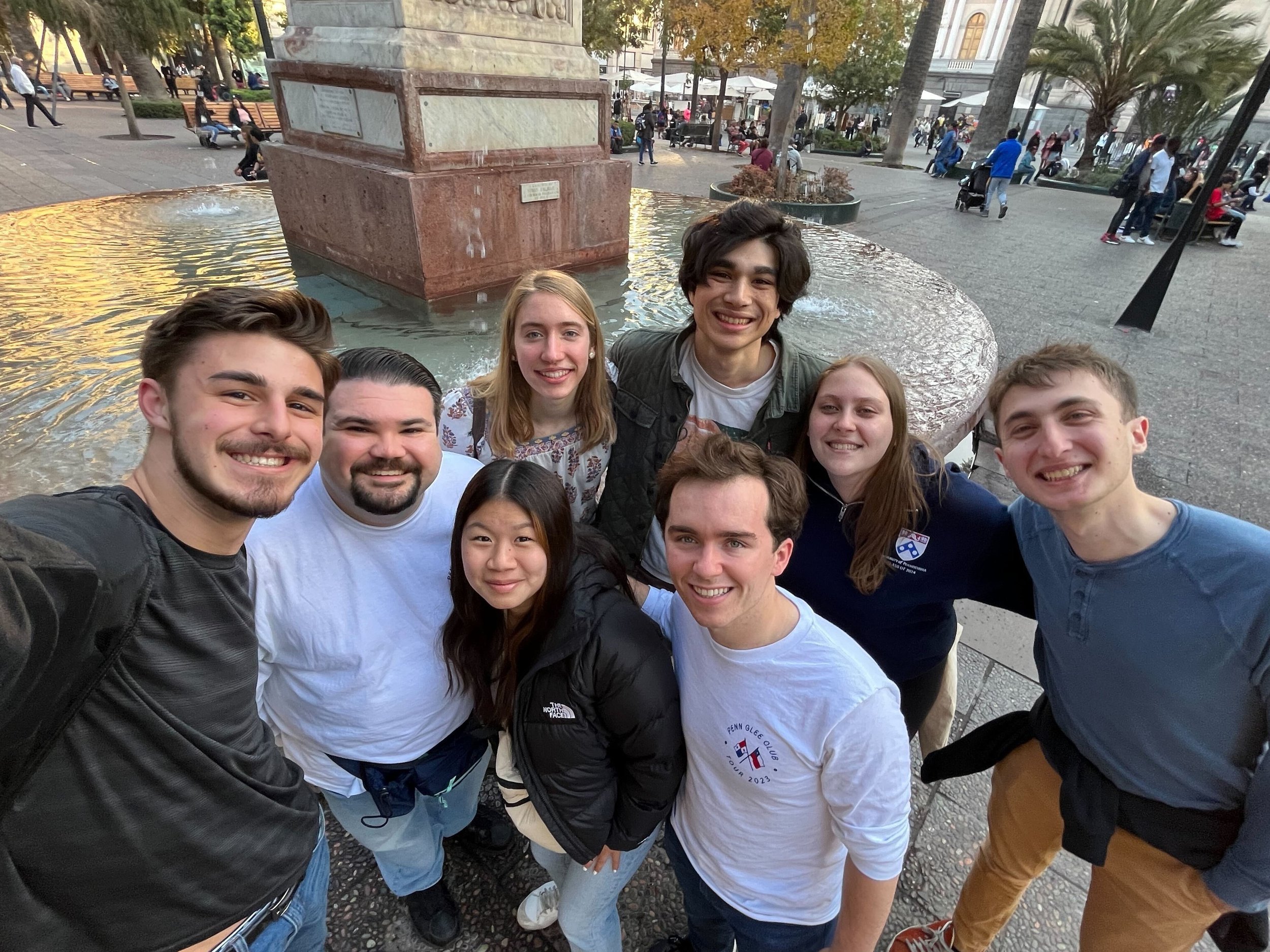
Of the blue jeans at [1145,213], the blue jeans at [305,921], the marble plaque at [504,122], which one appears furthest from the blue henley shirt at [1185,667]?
the blue jeans at [1145,213]

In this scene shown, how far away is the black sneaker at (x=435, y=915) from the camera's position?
6.47 feet

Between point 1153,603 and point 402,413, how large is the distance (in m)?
1.88

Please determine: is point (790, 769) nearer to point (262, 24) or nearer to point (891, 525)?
point (891, 525)

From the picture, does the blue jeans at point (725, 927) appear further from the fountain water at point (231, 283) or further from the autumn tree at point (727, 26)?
the autumn tree at point (727, 26)

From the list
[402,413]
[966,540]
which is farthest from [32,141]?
[966,540]

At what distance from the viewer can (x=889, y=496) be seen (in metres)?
Result: 1.77

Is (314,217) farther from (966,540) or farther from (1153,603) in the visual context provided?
(1153,603)

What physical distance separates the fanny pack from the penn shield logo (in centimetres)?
139

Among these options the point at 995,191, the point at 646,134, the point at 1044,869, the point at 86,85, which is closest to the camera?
the point at 1044,869

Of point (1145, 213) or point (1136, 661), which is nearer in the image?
point (1136, 661)

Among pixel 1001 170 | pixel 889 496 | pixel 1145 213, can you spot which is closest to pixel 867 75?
pixel 1001 170

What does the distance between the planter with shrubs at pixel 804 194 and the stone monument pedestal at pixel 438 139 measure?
6524 millimetres

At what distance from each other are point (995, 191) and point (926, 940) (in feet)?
55.9

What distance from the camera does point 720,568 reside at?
1.39 metres
